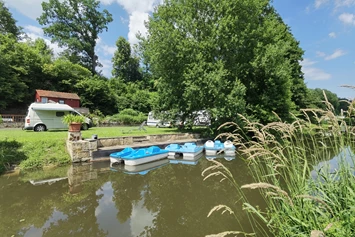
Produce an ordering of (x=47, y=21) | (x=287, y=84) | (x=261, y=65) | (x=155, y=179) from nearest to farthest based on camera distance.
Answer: (x=155, y=179), (x=261, y=65), (x=287, y=84), (x=47, y=21)

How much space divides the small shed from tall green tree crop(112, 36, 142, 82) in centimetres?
1463

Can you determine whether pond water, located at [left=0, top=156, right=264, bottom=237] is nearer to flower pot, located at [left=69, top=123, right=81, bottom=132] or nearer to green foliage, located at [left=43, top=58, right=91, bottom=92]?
flower pot, located at [left=69, top=123, right=81, bottom=132]

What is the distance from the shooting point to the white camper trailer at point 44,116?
12922 millimetres

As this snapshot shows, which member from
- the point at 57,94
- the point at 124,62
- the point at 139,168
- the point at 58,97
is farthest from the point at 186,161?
the point at 124,62

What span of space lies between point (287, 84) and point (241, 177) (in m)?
12.7

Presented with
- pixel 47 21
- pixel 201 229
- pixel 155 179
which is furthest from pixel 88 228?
pixel 47 21

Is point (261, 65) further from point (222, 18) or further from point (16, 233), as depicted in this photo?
point (16, 233)

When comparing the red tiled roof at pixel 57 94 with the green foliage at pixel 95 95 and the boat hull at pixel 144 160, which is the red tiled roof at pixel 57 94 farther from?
the boat hull at pixel 144 160

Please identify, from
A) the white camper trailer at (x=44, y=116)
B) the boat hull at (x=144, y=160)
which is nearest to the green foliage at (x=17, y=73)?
the white camper trailer at (x=44, y=116)

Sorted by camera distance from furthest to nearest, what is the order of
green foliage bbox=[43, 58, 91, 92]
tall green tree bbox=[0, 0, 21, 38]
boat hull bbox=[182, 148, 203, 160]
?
tall green tree bbox=[0, 0, 21, 38] < green foliage bbox=[43, 58, 91, 92] < boat hull bbox=[182, 148, 203, 160]

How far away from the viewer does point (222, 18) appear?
14.2 m

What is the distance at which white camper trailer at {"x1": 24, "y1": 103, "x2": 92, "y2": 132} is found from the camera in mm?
12922

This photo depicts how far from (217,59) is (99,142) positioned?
1064 centimetres

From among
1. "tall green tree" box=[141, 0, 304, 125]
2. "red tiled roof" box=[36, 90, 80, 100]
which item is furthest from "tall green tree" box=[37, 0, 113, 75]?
"tall green tree" box=[141, 0, 304, 125]
